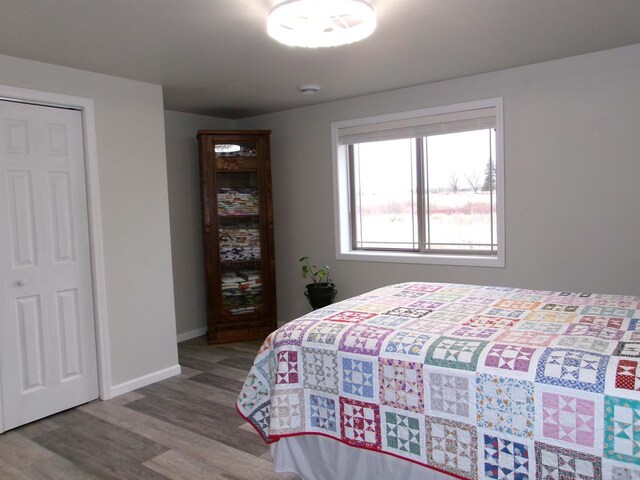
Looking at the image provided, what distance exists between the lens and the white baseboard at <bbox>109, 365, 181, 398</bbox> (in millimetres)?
3600

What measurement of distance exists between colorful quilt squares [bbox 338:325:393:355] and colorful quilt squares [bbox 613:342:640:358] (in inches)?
32.4

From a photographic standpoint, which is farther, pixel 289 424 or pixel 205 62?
pixel 205 62

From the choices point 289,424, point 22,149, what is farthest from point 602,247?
point 22,149

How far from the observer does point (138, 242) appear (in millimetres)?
3756

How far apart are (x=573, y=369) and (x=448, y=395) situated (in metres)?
0.43

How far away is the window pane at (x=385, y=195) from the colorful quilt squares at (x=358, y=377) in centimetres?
264

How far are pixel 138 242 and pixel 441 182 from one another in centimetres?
256

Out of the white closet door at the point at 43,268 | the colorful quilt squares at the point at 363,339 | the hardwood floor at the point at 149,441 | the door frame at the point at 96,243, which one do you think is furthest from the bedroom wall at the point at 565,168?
the white closet door at the point at 43,268

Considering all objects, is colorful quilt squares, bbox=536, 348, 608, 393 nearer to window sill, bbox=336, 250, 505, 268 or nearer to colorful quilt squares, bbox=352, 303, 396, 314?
colorful quilt squares, bbox=352, 303, 396, 314

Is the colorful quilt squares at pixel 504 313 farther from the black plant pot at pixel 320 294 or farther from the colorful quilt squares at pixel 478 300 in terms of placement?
the black plant pot at pixel 320 294

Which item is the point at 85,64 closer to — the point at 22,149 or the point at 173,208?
the point at 22,149

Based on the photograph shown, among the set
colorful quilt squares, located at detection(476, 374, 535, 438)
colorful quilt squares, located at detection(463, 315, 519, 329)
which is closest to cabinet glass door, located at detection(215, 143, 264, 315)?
colorful quilt squares, located at detection(463, 315, 519, 329)

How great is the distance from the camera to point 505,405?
1672mm

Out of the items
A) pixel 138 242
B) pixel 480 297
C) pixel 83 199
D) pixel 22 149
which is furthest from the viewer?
pixel 138 242
